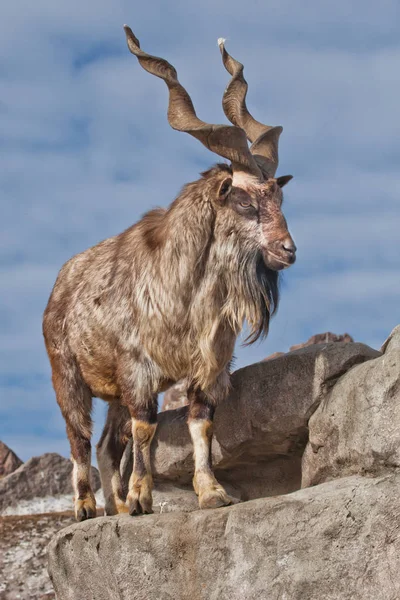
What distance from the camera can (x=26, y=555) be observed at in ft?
52.8

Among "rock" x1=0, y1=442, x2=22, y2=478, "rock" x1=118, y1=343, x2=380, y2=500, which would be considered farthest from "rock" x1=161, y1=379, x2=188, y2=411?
"rock" x1=118, y1=343, x2=380, y2=500

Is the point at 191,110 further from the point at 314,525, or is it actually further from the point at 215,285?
the point at 314,525

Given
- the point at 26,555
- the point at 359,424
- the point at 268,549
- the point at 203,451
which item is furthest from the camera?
the point at 26,555

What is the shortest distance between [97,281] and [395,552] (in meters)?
4.72

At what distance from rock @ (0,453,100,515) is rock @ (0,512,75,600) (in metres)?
1.04

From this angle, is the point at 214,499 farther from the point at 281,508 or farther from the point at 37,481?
the point at 37,481

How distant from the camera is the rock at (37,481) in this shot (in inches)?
736

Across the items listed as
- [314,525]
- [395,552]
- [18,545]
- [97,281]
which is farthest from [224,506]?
Result: [18,545]

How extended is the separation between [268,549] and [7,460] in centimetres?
1435

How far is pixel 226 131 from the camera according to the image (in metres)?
10.2

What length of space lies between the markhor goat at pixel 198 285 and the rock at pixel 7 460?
11207 millimetres

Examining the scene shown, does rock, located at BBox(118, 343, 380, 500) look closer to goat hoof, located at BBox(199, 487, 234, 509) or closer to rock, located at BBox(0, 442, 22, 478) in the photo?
goat hoof, located at BBox(199, 487, 234, 509)

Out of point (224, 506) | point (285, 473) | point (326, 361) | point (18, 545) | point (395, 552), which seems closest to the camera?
point (395, 552)

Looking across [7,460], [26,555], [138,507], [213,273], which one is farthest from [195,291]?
[7,460]
